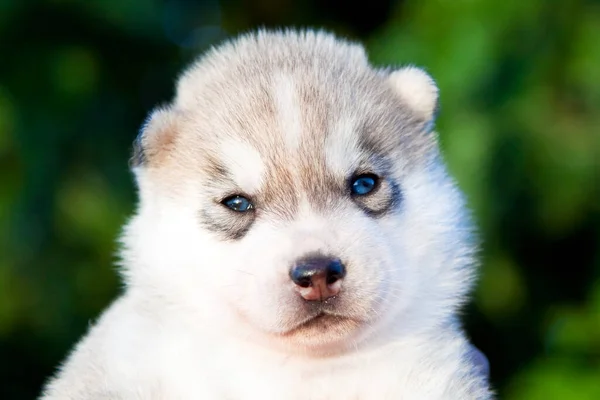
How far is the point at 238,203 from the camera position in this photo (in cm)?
248

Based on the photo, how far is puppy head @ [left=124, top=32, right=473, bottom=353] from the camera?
225 centimetres

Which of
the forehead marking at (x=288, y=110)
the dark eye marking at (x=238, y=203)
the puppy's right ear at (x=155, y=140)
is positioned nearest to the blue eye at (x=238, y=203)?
the dark eye marking at (x=238, y=203)

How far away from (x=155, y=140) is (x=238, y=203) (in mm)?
521

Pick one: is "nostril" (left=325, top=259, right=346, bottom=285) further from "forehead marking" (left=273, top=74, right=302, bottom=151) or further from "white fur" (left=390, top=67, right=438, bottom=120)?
"white fur" (left=390, top=67, right=438, bottom=120)

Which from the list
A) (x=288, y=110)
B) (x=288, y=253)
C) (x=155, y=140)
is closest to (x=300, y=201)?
(x=288, y=253)

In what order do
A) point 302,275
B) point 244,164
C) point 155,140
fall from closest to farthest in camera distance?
point 302,275 → point 244,164 → point 155,140

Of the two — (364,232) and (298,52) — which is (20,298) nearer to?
(298,52)

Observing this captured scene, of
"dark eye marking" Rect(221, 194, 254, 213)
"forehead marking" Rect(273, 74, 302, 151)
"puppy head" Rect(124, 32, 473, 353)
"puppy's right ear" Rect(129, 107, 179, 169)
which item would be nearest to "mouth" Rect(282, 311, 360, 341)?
"puppy head" Rect(124, 32, 473, 353)

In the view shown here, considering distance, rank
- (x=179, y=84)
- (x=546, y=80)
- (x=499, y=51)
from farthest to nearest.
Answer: (x=546, y=80), (x=499, y=51), (x=179, y=84)

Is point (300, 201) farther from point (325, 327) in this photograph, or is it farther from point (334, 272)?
point (325, 327)

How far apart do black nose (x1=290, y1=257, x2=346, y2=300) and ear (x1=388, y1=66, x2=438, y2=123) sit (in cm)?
95

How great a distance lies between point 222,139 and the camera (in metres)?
2.59

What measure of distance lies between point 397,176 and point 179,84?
39.5 inches

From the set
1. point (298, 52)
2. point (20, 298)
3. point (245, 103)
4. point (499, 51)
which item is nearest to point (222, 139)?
point (245, 103)
